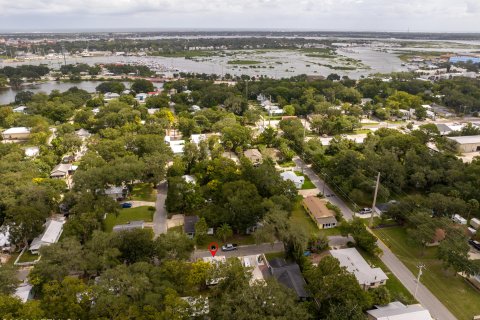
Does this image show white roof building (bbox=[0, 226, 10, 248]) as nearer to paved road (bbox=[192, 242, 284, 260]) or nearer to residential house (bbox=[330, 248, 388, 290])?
paved road (bbox=[192, 242, 284, 260])

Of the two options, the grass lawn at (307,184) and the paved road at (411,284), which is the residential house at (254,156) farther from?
the paved road at (411,284)

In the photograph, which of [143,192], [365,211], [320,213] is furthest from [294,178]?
[143,192]

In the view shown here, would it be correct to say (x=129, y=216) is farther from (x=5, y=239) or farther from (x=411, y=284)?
(x=411, y=284)

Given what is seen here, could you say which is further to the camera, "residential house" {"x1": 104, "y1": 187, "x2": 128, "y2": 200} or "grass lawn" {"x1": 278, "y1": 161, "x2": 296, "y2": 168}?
"grass lawn" {"x1": 278, "y1": 161, "x2": 296, "y2": 168}

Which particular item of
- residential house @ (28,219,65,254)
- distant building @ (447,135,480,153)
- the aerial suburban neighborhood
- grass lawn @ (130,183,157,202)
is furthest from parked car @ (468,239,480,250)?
residential house @ (28,219,65,254)

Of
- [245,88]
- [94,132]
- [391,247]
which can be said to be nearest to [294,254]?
[391,247]

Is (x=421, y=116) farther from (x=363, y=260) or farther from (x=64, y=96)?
(x=64, y=96)
